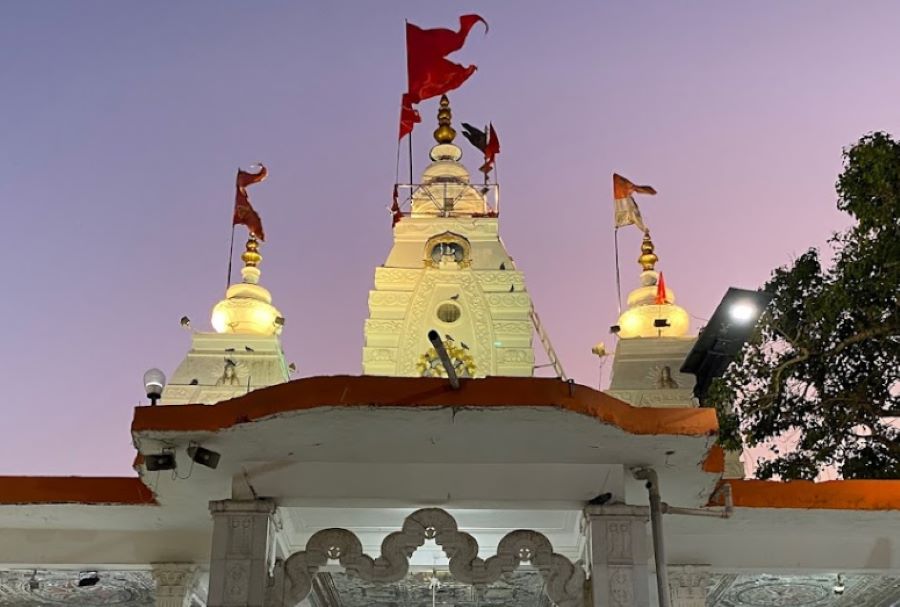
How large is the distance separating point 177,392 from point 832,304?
48.4 ft

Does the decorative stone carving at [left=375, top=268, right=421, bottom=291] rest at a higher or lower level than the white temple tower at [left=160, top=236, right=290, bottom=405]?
higher

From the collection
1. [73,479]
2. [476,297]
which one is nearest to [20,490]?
[73,479]

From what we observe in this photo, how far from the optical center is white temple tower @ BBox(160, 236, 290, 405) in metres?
24.3

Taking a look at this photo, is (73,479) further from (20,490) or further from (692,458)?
(692,458)

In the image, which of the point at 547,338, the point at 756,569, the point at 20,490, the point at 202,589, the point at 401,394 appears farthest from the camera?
the point at 547,338

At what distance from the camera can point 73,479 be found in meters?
9.55

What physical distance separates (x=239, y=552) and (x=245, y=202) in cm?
1800

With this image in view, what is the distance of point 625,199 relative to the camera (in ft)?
76.8

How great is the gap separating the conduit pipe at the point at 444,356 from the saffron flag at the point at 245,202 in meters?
18.7

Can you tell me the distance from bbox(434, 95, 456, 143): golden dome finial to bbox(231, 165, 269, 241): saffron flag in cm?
633

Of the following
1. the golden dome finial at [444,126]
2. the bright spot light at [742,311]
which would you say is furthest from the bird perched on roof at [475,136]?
the bright spot light at [742,311]

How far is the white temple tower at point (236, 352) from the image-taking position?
24266 millimetres

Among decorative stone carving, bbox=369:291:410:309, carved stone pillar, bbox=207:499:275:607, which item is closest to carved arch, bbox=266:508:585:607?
carved stone pillar, bbox=207:499:275:607

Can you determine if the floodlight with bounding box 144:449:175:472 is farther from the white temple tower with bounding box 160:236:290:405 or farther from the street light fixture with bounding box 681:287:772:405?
the white temple tower with bounding box 160:236:290:405
